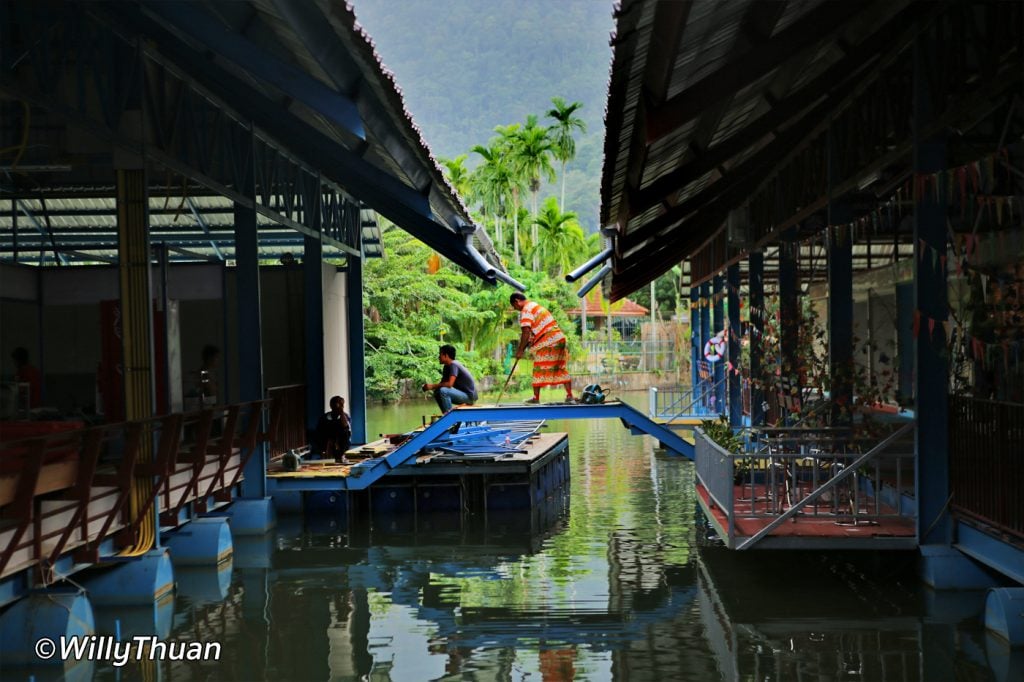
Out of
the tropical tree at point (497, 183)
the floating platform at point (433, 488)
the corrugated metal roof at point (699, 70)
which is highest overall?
the tropical tree at point (497, 183)

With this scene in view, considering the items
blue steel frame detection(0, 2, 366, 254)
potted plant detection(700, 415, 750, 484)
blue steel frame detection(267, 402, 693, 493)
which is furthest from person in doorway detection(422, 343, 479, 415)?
potted plant detection(700, 415, 750, 484)

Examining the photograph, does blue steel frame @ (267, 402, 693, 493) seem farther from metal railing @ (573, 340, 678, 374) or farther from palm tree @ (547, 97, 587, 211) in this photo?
palm tree @ (547, 97, 587, 211)

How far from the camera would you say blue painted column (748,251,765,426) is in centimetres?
1898

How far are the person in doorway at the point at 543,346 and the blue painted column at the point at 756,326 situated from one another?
10.2 feet

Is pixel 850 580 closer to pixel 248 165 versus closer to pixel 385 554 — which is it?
pixel 385 554

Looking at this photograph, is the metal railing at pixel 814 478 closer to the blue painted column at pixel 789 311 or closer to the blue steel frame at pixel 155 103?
the blue painted column at pixel 789 311

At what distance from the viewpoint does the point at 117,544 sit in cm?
1144

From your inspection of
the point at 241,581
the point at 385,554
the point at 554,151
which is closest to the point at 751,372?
the point at 385,554

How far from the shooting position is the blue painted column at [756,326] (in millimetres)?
18984

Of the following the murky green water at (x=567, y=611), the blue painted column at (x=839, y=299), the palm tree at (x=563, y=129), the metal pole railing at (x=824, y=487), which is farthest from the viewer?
the palm tree at (x=563, y=129)

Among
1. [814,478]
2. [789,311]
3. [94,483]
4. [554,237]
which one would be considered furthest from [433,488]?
[554,237]

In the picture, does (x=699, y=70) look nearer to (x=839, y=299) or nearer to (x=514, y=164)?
(x=839, y=299)

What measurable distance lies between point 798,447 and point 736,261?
956cm

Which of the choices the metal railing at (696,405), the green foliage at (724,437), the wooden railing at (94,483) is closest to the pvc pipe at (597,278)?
the metal railing at (696,405)
